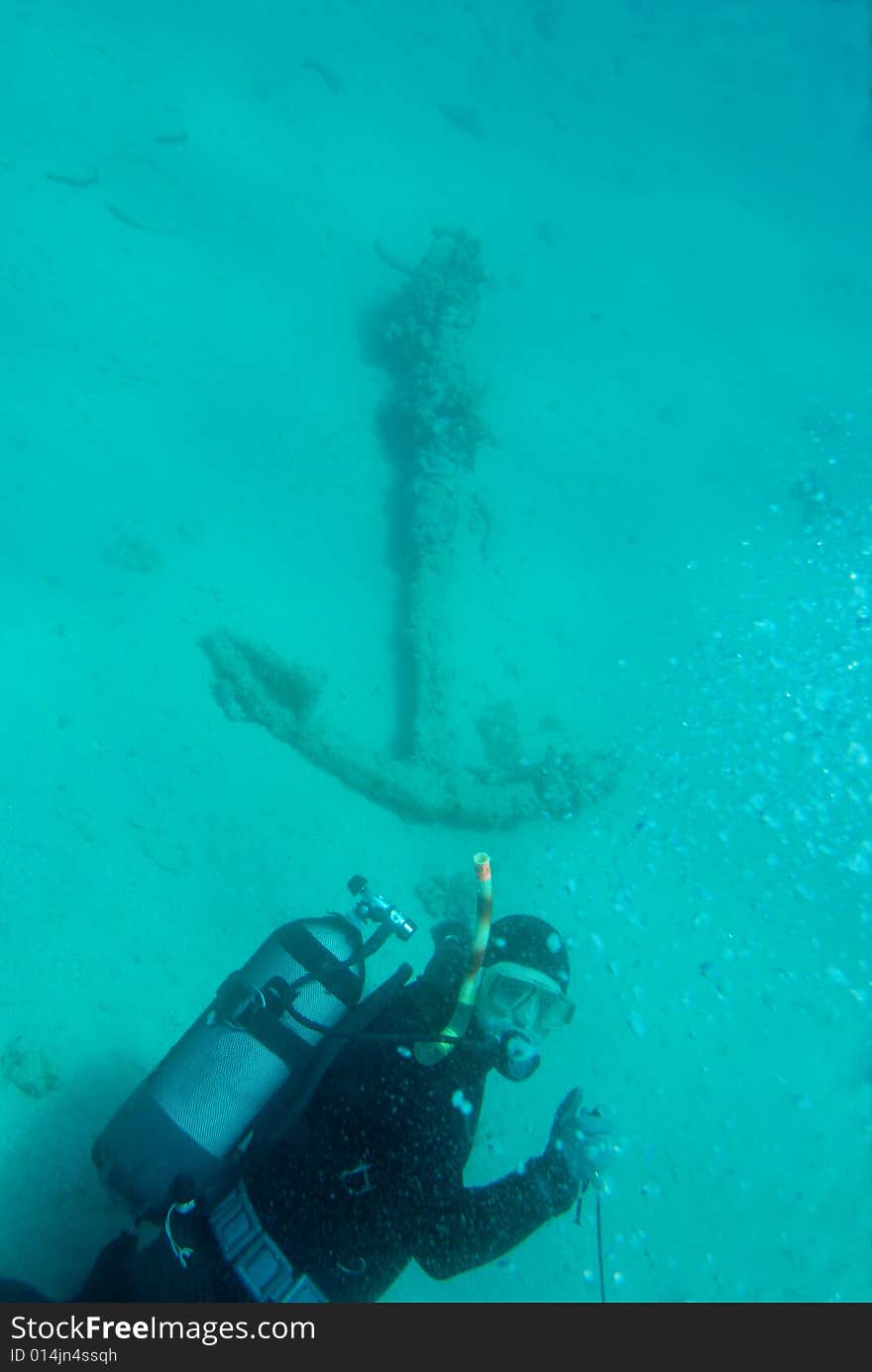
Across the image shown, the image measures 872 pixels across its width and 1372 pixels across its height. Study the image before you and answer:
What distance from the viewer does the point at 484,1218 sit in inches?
129

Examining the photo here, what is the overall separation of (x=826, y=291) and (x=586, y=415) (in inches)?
513

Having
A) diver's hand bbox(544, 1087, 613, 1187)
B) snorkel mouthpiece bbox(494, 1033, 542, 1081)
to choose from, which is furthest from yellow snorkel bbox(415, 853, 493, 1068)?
diver's hand bbox(544, 1087, 613, 1187)

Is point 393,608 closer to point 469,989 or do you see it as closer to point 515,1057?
point 469,989

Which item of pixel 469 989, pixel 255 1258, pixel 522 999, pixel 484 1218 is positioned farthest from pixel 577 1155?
pixel 255 1258

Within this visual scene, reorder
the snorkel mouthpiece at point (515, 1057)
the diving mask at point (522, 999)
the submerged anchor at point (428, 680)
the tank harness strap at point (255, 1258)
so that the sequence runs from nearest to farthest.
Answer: the tank harness strap at point (255, 1258) < the snorkel mouthpiece at point (515, 1057) < the diving mask at point (522, 999) < the submerged anchor at point (428, 680)

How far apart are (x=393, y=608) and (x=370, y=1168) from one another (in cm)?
617

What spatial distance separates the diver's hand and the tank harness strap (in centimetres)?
121

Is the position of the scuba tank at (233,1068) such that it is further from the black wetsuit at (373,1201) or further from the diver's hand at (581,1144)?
the diver's hand at (581,1144)

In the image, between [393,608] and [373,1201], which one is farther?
[393,608]

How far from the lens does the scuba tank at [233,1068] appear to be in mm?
3654

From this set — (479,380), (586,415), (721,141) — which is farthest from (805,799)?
(721,141)

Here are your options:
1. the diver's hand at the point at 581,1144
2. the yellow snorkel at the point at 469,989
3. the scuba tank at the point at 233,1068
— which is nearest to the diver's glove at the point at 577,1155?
the diver's hand at the point at 581,1144

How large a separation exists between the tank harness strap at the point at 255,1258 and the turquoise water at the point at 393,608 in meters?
1.79

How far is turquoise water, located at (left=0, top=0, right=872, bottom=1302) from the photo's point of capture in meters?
6.01
